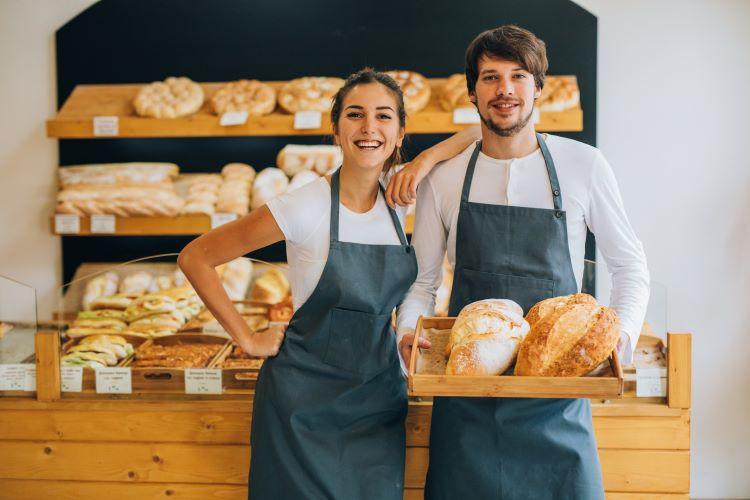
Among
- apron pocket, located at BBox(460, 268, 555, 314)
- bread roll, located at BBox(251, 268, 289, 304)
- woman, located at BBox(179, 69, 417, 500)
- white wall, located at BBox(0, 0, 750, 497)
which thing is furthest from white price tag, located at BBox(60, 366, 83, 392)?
white wall, located at BBox(0, 0, 750, 497)

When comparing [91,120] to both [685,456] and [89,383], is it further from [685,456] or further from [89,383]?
[685,456]

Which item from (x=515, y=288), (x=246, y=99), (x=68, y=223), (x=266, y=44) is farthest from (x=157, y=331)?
(x=266, y=44)

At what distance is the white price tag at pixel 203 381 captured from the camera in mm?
2346

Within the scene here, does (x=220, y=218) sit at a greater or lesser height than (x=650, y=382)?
greater

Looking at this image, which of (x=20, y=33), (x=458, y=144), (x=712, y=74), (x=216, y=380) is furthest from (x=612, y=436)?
(x=20, y=33)

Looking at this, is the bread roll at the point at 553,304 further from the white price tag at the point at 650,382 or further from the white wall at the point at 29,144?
the white wall at the point at 29,144

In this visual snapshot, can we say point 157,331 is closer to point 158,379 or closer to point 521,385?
point 158,379

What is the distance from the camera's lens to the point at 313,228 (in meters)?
1.91

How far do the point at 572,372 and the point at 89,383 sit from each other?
159cm

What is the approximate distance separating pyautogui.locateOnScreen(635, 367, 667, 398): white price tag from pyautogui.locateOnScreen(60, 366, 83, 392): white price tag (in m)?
1.72

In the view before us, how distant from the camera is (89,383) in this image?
2.41 meters

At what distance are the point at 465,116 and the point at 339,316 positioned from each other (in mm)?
1641

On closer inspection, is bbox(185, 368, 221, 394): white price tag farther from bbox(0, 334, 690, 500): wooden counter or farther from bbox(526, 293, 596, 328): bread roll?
bbox(526, 293, 596, 328): bread roll

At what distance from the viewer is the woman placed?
1907 mm
